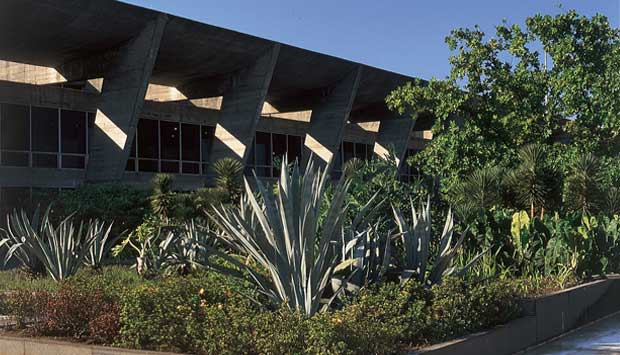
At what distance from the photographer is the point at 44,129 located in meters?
31.9

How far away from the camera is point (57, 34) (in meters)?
29.3

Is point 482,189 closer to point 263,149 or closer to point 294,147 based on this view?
point 263,149

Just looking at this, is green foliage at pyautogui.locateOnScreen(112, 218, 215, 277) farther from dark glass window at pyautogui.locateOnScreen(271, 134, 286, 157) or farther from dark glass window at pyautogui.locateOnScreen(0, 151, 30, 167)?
dark glass window at pyautogui.locateOnScreen(271, 134, 286, 157)

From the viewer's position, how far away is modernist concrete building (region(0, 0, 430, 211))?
29.7m

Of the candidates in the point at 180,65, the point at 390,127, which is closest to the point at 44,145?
the point at 180,65

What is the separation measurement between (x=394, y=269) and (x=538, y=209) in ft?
40.5

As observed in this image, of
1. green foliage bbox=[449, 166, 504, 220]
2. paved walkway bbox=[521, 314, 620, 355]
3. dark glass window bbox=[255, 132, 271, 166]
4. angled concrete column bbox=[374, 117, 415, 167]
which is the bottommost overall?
paved walkway bbox=[521, 314, 620, 355]

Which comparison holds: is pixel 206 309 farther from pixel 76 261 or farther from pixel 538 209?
pixel 538 209

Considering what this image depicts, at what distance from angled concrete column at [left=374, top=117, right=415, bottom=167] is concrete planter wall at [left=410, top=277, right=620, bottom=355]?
36369 millimetres

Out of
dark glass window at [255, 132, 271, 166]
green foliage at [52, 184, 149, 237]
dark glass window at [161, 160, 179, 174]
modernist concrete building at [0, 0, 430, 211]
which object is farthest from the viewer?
dark glass window at [255, 132, 271, 166]

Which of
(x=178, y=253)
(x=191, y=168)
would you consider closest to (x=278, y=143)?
(x=191, y=168)

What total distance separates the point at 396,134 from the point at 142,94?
2300 cm

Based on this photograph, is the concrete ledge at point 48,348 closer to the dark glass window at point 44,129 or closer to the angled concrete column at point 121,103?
the angled concrete column at point 121,103

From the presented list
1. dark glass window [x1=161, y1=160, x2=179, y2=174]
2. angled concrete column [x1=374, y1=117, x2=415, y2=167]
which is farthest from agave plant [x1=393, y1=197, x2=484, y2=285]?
angled concrete column [x1=374, y1=117, x2=415, y2=167]
